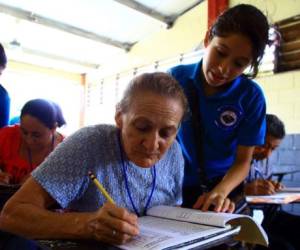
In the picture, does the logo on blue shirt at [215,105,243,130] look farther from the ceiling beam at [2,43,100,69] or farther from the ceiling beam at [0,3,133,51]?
the ceiling beam at [2,43,100,69]

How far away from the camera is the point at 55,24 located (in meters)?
5.38

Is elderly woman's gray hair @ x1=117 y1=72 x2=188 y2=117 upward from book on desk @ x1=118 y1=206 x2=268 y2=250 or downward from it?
upward

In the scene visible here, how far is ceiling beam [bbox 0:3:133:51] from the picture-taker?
194 inches

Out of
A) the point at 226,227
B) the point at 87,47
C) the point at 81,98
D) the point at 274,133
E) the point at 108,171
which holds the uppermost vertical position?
the point at 87,47

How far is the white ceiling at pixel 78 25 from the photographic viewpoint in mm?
5012

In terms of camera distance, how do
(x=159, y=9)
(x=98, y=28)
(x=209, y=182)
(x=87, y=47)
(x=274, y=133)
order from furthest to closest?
1. (x=87, y=47)
2. (x=98, y=28)
3. (x=159, y=9)
4. (x=274, y=133)
5. (x=209, y=182)

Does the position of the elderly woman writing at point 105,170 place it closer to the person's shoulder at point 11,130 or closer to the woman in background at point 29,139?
the woman in background at point 29,139

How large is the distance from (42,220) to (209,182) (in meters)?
0.82

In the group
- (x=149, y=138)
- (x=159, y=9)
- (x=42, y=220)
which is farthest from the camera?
(x=159, y=9)

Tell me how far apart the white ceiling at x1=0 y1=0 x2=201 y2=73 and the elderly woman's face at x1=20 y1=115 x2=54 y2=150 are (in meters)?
3.19

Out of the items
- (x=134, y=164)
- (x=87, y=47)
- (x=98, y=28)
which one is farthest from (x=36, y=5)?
(x=134, y=164)

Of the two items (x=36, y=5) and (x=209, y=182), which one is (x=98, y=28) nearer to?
(x=36, y=5)

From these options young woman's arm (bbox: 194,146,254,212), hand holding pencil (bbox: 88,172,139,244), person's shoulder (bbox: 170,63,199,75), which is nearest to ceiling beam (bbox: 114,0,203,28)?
person's shoulder (bbox: 170,63,199,75)

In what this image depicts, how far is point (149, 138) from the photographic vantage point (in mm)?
1002
